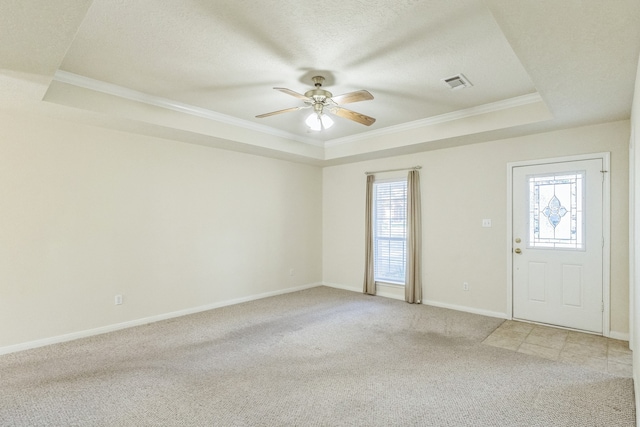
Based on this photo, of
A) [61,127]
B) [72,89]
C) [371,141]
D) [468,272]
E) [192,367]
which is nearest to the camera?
[192,367]

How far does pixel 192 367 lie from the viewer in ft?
9.83

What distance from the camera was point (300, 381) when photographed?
274cm

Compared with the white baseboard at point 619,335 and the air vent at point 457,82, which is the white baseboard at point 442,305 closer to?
the white baseboard at point 619,335

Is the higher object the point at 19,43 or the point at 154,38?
the point at 154,38

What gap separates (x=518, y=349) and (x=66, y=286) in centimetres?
489

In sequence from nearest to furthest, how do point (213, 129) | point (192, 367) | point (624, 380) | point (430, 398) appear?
point (430, 398)
point (624, 380)
point (192, 367)
point (213, 129)

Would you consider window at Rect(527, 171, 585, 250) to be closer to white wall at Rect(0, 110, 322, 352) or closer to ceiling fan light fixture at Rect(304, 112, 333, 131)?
ceiling fan light fixture at Rect(304, 112, 333, 131)

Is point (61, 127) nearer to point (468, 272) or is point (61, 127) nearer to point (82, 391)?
point (82, 391)

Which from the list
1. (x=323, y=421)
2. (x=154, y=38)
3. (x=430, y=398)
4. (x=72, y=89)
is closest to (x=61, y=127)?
(x=72, y=89)

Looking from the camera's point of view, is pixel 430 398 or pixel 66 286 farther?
pixel 66 286

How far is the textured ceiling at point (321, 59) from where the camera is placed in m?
2.06

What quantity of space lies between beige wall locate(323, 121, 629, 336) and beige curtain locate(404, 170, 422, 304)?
0.10 metres

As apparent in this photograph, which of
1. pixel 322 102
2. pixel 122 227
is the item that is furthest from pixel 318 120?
pixel 122 227

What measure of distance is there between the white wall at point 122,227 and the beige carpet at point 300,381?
47 centimetres
